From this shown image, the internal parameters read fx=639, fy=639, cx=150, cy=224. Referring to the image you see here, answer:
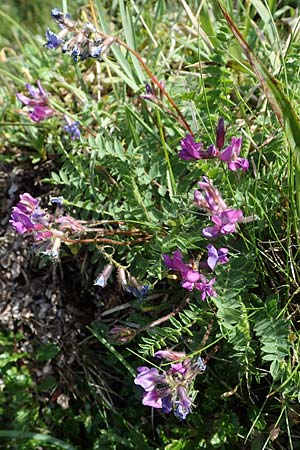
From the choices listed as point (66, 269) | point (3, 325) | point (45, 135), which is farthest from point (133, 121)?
point (3, 325)

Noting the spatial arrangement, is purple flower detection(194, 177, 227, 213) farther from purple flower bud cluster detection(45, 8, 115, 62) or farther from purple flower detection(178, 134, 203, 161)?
purple flower bud cluster detection(45, 8, 115, 62)

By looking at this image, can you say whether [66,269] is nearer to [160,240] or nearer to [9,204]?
[9,204]

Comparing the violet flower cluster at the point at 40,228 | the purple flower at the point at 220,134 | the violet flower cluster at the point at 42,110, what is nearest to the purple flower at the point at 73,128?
the violet flower cluster at the point at 42,110

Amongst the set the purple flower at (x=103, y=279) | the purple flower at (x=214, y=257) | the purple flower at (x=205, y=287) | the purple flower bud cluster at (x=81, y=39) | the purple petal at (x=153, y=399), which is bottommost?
the purple petal at (x=153, y=399)

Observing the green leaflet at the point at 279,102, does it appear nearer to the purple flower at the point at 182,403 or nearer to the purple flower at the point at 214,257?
the purple flower at the point at 214,257

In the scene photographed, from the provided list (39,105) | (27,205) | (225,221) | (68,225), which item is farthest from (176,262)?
(39,105)

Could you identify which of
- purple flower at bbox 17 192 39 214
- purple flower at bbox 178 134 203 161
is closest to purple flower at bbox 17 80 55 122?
purple flower at bbox 17 192 39 214

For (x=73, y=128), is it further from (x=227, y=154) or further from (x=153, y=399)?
(x=153, y=399)

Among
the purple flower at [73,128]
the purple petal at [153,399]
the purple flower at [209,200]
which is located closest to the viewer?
the purple flower at [209,200]
